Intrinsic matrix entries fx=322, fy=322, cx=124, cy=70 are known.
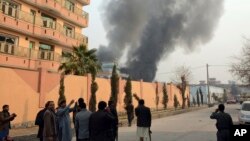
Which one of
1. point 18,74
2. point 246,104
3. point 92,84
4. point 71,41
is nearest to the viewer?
point 18,74

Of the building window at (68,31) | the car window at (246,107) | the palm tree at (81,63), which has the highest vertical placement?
the building window at (68,31)

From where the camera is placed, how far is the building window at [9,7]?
2400 cm

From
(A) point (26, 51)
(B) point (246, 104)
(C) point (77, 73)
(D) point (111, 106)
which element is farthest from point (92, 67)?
(D) point (111, 106)

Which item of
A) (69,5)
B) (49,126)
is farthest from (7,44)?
(49,126)

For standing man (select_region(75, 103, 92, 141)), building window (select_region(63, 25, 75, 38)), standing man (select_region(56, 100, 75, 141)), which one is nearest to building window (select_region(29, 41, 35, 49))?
building window (select_region(63, 25, 75, 38))

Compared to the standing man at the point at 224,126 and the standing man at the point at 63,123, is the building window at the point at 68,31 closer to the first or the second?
the standing man at the point at 63,123

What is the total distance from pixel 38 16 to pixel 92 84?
8.21 meters

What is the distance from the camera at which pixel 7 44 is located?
24359mm

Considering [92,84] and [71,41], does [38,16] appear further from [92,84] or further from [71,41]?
[92,84]

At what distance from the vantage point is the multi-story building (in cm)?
2448

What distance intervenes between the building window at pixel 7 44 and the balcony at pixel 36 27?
0.80 meters

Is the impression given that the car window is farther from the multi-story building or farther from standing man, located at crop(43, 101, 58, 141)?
the multi-story building

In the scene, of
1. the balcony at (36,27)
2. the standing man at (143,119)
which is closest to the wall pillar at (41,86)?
the balcony at (36,27)

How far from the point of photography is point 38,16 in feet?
91.5
